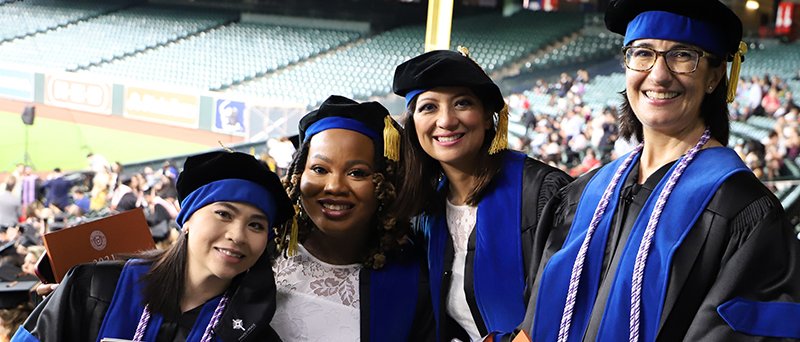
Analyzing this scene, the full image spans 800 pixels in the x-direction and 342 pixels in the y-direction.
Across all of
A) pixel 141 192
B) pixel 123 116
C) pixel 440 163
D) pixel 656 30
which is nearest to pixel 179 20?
pixel 123 116

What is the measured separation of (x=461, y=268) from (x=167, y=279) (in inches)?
28.2

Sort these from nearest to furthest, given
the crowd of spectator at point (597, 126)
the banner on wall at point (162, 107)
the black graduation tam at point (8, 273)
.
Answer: the black graduation tam at point (8, 273) < the crowd of spectator at point (597, 126) < the banner on wall at point (162, 107)

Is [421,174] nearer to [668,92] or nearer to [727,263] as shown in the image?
[668,92]

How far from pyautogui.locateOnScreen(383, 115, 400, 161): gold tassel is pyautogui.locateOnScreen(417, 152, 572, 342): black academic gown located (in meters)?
0.25

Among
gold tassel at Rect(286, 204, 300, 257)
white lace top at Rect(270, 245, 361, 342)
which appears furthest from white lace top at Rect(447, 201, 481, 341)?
gold tassel at Rect(286, 204, 300, 257)

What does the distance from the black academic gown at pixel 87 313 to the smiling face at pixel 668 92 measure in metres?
0.93

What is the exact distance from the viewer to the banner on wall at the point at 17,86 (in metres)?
9.03

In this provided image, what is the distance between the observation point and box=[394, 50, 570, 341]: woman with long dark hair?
2.30 meters

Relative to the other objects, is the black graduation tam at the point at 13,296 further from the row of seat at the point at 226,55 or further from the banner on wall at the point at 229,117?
the row of seat at the point at 226,55

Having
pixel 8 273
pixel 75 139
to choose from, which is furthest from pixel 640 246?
pixel 75 139

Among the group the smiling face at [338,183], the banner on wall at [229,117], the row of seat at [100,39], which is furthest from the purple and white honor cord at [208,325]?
the row of seat at [100,39]

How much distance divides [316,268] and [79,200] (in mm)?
Answer: 6884

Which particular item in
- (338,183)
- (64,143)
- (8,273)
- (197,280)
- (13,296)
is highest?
(338,183)

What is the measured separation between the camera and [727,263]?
1622mm
